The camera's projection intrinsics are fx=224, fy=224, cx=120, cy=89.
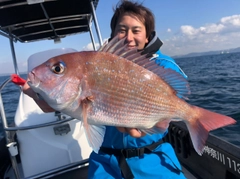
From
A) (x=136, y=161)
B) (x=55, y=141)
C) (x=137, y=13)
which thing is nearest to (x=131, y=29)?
(x=137, y=13)

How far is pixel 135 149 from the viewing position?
2.21m

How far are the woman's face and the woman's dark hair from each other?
7cm

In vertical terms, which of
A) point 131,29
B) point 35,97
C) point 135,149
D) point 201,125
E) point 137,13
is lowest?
point 135,149

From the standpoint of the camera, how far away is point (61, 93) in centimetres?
151

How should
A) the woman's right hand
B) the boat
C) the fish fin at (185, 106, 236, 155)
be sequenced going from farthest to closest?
the boat, the woman's right hand, the fish fin at (185, 106, 236, 155)

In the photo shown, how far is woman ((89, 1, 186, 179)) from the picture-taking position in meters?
2.15

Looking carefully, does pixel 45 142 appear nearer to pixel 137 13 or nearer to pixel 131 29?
pixel 131 29

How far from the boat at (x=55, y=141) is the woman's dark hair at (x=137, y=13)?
4.03 feet

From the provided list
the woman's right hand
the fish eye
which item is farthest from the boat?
the fish eye

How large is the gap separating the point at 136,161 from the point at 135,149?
0.11m

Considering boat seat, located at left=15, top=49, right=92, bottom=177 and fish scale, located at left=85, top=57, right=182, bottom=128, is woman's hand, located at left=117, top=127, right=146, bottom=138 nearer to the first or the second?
fish scale, located at left=85, top=57, right=182, bottom=128

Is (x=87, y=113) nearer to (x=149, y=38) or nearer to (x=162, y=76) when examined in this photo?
(x=162, y=76)

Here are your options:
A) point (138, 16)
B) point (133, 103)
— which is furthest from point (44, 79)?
point (138, 16)

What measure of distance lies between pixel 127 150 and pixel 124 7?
1509mm
